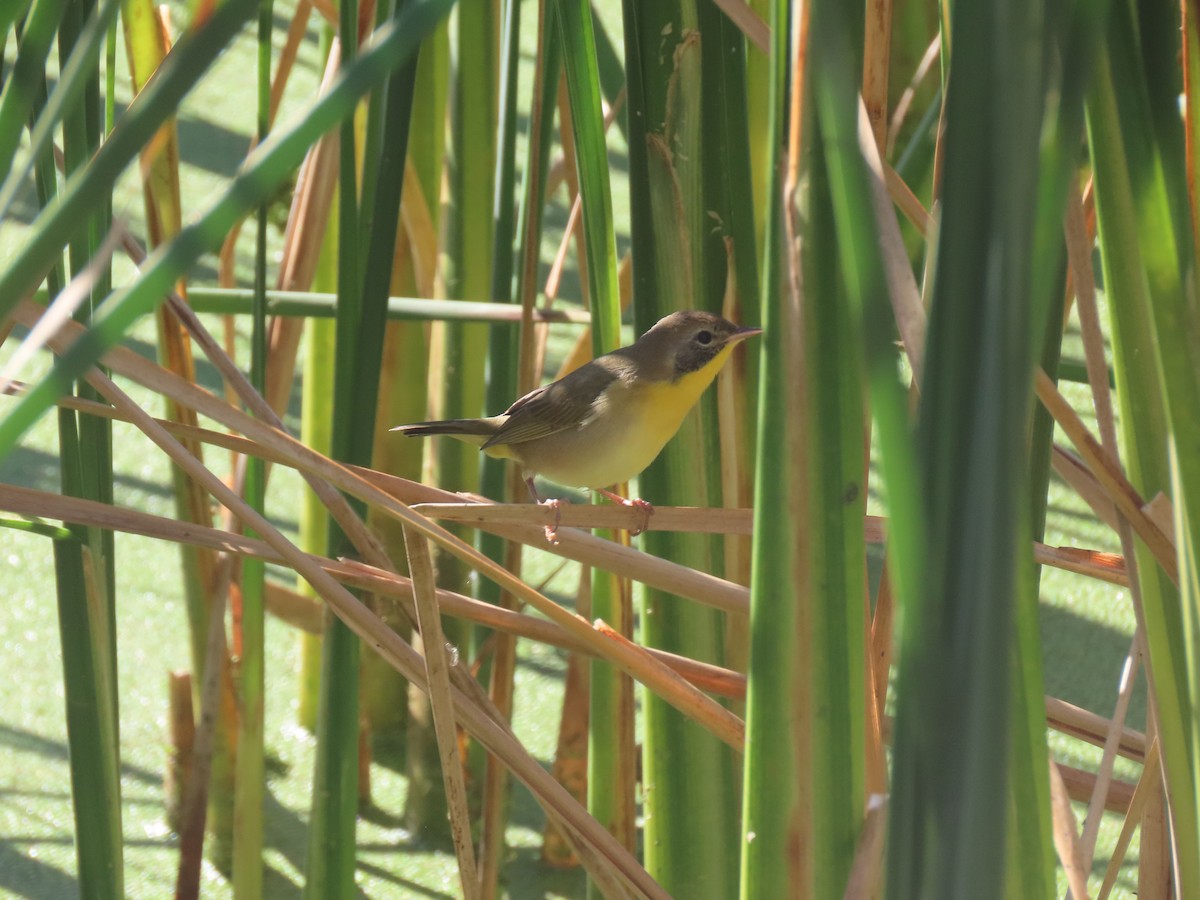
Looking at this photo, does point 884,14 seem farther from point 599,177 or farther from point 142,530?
point 142,530

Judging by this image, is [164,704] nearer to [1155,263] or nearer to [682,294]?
[682,294]

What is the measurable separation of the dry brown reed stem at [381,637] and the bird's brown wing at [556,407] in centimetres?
61

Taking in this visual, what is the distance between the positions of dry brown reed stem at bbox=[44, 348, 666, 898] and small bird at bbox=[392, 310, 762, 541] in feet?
1.42

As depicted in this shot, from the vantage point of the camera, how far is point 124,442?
3021 millimetres

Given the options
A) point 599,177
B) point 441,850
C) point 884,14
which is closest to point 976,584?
point 884,14

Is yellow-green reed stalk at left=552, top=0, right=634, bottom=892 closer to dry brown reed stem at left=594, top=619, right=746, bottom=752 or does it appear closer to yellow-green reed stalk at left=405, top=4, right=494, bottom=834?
dry brown reed stem at left=594, top=619, right=746, bottom=752

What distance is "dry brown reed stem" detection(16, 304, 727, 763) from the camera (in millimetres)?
1062

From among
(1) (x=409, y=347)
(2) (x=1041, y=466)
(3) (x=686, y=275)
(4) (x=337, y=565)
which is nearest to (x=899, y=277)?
(2) (x=1041, y=466)

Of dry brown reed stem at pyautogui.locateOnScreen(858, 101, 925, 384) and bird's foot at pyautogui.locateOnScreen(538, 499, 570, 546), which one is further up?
dry brown reed stem at pyautogui.locateOnScreen(858, 101, 925, 384)

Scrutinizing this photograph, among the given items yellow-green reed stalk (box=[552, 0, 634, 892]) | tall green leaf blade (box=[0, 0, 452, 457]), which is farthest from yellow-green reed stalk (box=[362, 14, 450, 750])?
tall green leaf blade (box=[0, 0, 452, 457])

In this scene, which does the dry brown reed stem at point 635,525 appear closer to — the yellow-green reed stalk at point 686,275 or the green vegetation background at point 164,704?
the yellow-green reed stalk at point 686,275

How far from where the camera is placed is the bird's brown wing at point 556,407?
1869 millimetres

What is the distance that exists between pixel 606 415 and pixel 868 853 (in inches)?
40.6

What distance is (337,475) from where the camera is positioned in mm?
1086
